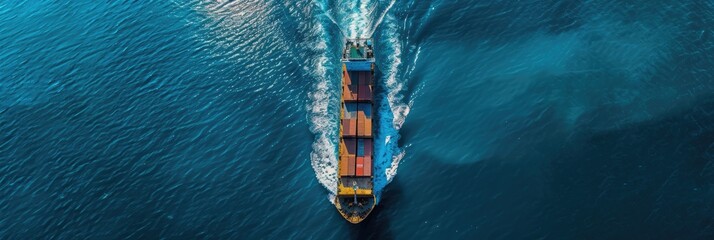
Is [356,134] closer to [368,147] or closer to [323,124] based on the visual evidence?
[368,147]

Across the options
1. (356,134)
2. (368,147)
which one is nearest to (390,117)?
(356,134)

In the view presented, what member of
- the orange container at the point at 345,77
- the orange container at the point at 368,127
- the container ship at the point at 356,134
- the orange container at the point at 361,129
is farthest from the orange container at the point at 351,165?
the orange container at the point at 345,77

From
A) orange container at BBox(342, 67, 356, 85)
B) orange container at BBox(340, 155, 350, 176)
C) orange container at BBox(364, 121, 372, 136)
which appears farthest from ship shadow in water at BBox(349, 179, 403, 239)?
orange container at BBox(342, 67, 356, 85)

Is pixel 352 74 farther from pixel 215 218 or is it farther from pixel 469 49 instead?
pixel 215 218

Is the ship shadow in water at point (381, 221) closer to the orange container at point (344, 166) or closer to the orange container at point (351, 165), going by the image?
the orange container at point (351, 165)

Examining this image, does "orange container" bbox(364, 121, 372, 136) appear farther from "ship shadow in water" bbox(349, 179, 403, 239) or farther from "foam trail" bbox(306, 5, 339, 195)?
"ship shadow in water" bbox(349, 179, 403, 239)
